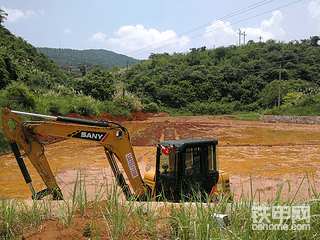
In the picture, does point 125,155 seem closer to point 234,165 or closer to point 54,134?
point 54,134

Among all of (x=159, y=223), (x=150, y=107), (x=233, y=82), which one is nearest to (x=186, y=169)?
(x=159, y=223)

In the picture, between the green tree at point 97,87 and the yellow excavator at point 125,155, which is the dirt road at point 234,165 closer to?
the yellow excavator at point 125,155

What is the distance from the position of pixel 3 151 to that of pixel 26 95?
20.2 feet

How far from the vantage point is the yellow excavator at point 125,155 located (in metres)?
4.84

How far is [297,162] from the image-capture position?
12.5 meters

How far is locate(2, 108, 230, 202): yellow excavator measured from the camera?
4844mm

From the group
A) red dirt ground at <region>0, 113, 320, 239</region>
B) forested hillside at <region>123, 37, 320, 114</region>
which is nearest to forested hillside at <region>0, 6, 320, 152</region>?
forested hillside at <region>123, 37, 320, 114</region>

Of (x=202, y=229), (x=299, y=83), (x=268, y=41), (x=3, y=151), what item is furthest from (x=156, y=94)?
(x=268, y=41)

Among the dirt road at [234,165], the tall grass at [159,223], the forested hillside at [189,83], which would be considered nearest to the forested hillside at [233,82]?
the forested hillside at [189,83]

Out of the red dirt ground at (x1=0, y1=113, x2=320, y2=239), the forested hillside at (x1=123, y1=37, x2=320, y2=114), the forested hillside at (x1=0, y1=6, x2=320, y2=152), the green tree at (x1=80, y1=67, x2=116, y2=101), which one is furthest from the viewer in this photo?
the forested hillside at (x1=123, y1=37, x2=320, y2=114)

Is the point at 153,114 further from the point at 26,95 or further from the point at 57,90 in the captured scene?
the point at 26,95

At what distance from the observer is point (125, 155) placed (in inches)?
206

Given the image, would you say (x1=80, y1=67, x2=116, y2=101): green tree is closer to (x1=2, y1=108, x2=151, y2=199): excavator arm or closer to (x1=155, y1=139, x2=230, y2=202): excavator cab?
(x1=2, y1=108, x2=151, y2=199): excavator arm

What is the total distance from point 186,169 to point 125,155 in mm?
1298
